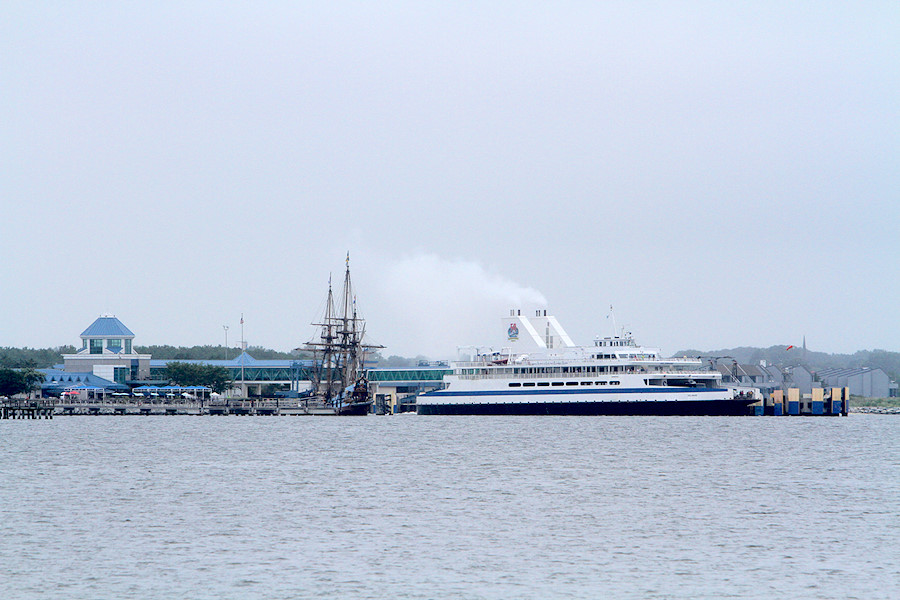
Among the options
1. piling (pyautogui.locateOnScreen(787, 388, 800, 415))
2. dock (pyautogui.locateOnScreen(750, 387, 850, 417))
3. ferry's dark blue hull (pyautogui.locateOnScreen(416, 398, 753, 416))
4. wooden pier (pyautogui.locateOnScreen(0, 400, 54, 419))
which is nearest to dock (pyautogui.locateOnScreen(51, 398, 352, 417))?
wooden pier (pyautogui.locateOnScreen(0, 400, 54, 419))

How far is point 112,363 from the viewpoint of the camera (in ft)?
543

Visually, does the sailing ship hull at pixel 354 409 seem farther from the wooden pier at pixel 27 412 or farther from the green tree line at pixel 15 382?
the green tree line at pixel 15 382

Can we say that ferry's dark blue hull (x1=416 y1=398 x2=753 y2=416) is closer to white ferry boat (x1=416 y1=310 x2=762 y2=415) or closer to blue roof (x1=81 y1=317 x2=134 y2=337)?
white ferry boat (x1=416 y1=310 x2=762 y2=415)

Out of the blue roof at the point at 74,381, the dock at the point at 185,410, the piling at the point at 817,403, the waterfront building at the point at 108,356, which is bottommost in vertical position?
the dock at the point at 185,410

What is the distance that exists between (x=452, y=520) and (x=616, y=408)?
6863 centimetres

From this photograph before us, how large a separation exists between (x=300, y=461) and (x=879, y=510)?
97.5 ft

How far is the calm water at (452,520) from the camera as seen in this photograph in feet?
93.3

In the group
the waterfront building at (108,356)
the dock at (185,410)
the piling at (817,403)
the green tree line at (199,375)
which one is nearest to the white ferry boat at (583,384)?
the piling at (817,403)

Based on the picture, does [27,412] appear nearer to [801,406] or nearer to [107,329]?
[107,329]

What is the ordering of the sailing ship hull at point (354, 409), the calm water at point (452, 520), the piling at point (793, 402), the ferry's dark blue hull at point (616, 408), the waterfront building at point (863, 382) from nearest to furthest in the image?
1. the calm water at point (452, 520)
2. the ferry's dark blue hull at point (616, 408)
3. the piling at point (793, 402)
4. the sailing ship hull at point (354, 409)
5. the waterfront building at point (863, 382)

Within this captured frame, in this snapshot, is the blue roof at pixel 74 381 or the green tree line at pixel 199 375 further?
the green tree line at pixel 199 375

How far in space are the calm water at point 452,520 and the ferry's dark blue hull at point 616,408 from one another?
102 feet

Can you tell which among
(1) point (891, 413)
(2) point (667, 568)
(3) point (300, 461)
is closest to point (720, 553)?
(2) point (667, 568)

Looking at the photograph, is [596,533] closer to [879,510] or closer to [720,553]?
[720,553]
